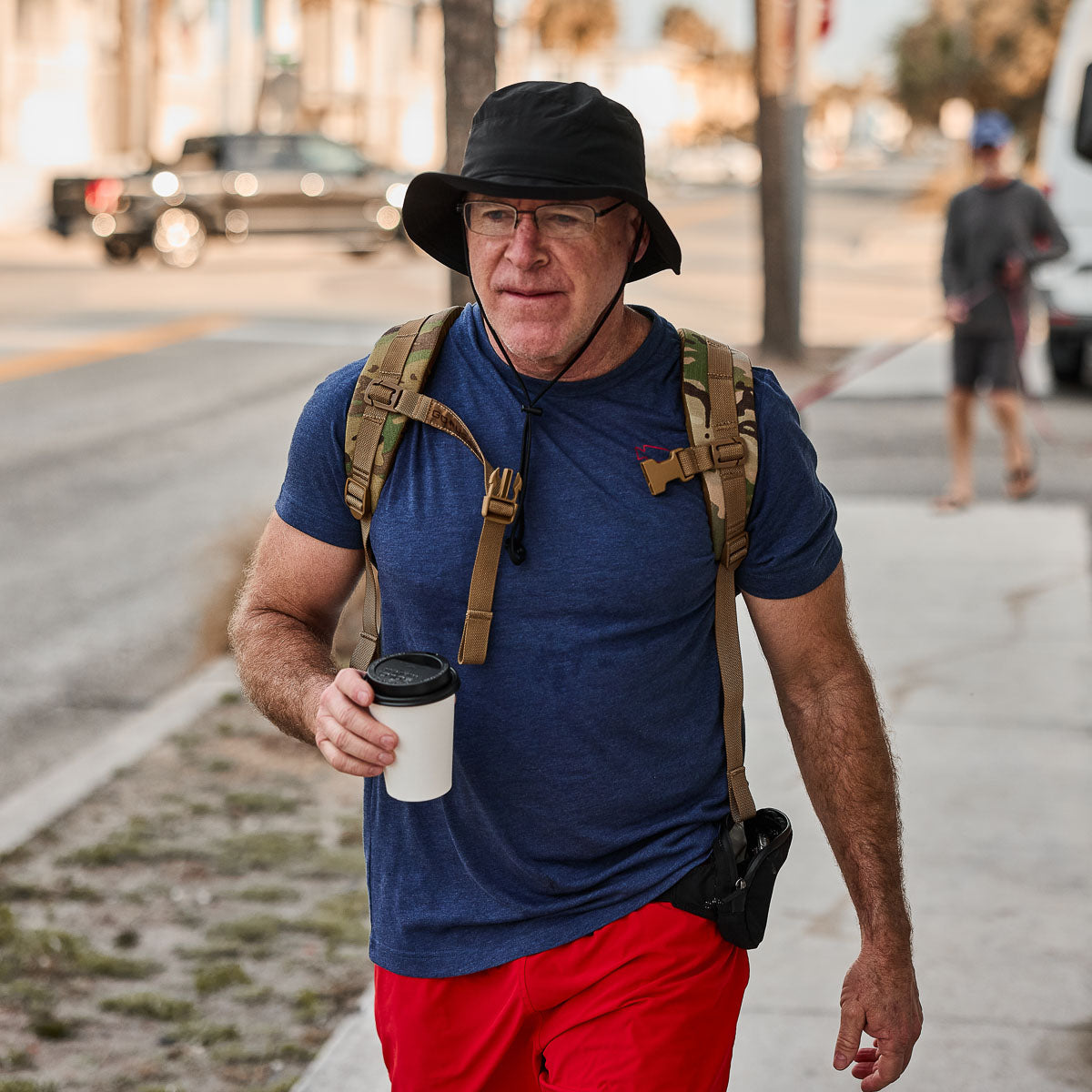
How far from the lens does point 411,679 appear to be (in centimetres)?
207

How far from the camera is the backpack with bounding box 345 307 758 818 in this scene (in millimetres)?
2275

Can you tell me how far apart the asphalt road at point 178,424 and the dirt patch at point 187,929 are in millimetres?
976

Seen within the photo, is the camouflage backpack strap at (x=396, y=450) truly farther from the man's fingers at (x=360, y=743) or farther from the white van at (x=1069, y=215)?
the white van at (x=1069, y=215)

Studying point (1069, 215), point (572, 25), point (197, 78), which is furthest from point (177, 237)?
point (572, 25)

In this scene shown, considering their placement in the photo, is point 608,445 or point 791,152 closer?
point 608,445

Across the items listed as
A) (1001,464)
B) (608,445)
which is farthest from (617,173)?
(1001,464)

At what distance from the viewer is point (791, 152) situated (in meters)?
15.0

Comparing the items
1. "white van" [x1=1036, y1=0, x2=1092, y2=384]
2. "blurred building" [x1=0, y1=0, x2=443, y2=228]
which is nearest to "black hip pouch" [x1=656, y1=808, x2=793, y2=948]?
"white van" [x1=1036, y1=0, x2=1092, y2=384]

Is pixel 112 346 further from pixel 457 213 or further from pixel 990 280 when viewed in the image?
pixel 457 213

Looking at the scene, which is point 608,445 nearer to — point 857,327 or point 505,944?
point 505,944

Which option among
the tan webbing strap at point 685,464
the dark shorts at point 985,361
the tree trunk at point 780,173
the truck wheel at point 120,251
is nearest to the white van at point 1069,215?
the tree trunk at point 780,173

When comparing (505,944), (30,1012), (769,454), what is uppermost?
(769,454)

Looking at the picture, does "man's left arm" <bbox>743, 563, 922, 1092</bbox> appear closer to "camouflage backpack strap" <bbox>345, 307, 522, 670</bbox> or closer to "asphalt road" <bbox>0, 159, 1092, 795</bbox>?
"camouflage backpack strap" <bbox>345, 307, 522, 670</bbox>

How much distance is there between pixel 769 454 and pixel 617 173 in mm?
437
